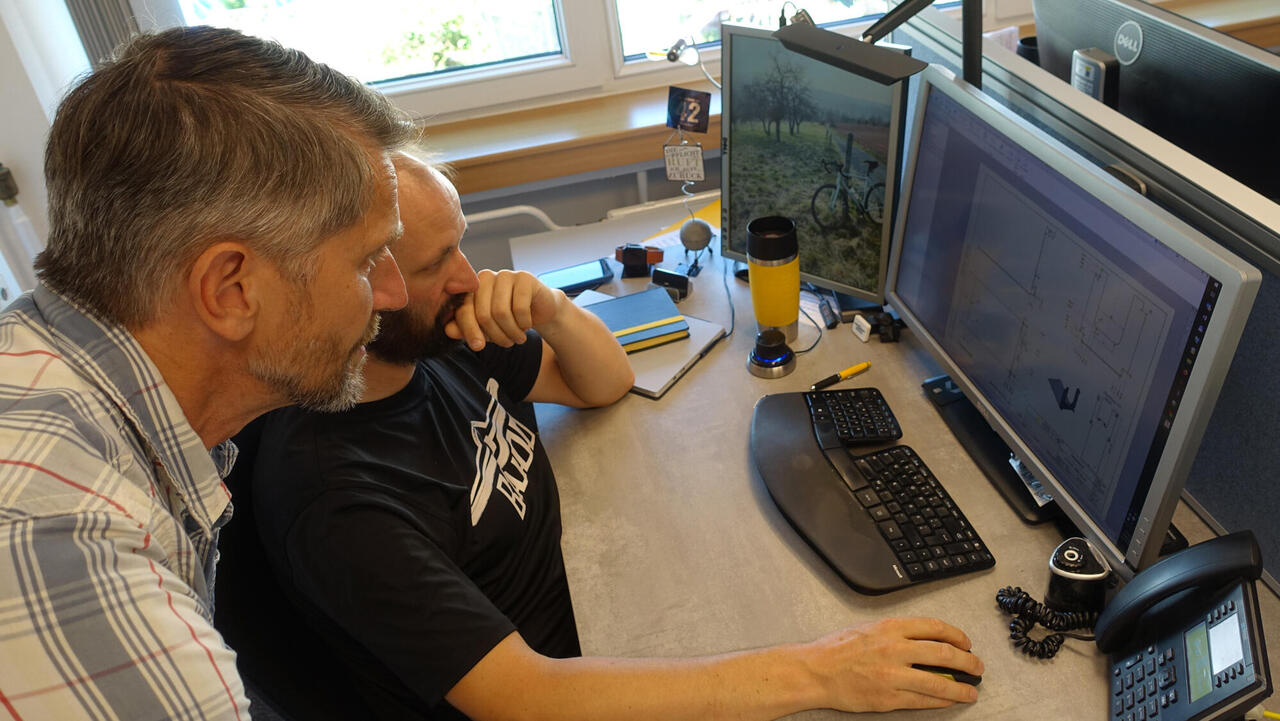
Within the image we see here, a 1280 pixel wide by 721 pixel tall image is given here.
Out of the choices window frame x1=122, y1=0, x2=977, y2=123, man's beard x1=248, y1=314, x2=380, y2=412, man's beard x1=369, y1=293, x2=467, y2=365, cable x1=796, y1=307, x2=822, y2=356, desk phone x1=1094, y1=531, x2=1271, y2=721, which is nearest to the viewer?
desk phone x1=1094, y1=531, x2=1271, y2=721

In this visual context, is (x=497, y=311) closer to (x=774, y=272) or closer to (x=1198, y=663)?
(x=774, y=272)

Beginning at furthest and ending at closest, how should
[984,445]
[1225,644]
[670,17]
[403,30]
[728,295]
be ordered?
[670,17] < [403,30] < [728,295] < [984,445] < [1225,644]

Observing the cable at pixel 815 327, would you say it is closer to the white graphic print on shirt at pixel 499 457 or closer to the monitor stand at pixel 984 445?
the monitor stand at pixel 984 445

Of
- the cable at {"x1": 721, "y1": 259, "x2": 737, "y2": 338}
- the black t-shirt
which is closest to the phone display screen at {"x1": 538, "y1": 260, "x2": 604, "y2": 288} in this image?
the cable at {"x1": 721, "y1": 259, "x2": 737, "y2": 338}

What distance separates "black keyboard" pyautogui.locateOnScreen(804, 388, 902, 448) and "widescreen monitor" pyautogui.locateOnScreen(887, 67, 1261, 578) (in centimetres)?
11

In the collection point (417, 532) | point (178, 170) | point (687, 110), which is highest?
point (178, 170)

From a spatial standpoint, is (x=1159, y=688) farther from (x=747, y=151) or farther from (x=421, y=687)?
(x=747, y=151)

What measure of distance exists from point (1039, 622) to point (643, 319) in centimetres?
77

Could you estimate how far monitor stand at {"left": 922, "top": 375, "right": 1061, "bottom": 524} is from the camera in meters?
1.02

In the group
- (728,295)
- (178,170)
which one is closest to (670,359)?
(728,295)

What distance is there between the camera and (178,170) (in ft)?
2.18

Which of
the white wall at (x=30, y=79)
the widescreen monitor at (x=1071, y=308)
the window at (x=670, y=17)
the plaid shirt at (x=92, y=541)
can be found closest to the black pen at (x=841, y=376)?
the widescreen monitor at (x=1071, y=308)

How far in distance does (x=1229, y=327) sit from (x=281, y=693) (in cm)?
91

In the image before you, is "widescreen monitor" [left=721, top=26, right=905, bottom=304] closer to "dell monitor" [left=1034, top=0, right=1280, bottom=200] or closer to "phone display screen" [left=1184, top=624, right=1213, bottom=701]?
"dell monitor" [left=1034, top=0, right=1280, bottom=200]
